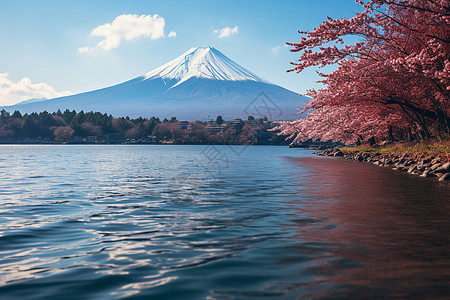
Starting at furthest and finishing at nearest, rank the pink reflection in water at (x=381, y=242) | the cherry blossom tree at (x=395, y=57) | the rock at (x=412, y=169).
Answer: the rock at (x=412, y=169) → the cherry blossom tree at (x=395, y=57) → the pink reflection in water at (x=381, y=242)

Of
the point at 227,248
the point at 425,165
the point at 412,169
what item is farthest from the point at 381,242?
the point at 412,169

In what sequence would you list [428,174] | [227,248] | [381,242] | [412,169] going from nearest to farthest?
[227,248]
[381,242]
[428,174]
[412,169]

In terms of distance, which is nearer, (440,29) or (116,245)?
(116,245)

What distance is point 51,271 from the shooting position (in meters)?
5.05

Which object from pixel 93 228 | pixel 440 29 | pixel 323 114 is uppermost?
pixel 440 29

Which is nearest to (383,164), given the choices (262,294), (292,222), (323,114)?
(323,114)

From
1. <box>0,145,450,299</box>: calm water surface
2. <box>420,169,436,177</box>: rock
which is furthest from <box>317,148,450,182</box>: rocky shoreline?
<box>0,145,450,299</box>: calm water surface

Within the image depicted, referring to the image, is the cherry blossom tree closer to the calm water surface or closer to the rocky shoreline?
the rocky shoreline

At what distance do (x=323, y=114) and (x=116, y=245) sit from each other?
34.0m

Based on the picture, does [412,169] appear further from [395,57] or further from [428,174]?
[395,57]

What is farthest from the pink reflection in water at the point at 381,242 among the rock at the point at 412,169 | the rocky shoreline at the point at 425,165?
the rock at the point at 412,169

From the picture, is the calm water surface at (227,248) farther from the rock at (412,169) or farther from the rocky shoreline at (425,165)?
the rock at (412,169)

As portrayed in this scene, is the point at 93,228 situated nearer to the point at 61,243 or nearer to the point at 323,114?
the point at 61,243

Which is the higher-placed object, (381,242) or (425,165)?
(425,165)
